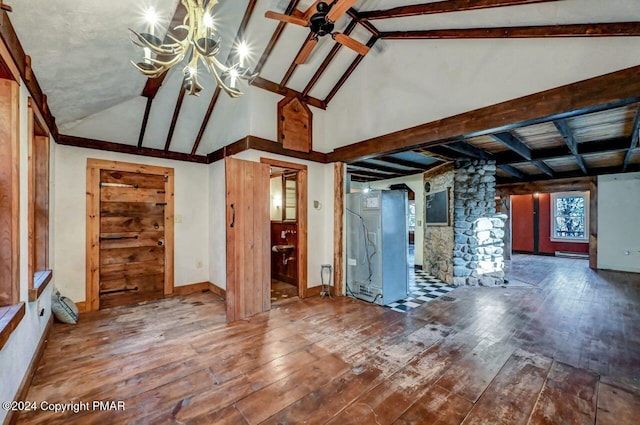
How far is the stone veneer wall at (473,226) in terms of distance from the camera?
5125 millimetres

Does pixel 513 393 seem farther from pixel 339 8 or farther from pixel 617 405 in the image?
pixel 339 8

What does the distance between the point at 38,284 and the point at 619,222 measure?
10.6m

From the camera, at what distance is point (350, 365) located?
2408mm

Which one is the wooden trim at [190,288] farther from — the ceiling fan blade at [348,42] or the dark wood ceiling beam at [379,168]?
the ceiling fan blade at [348,42]

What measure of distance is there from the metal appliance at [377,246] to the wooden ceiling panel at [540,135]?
189 cm

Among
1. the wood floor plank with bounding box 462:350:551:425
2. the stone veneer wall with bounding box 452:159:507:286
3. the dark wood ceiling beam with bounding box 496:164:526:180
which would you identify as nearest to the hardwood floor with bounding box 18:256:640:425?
the wood floor plank with bounding box 462:350:551:425

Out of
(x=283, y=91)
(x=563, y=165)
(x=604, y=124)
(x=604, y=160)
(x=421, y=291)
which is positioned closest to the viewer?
(x=604, y=124)

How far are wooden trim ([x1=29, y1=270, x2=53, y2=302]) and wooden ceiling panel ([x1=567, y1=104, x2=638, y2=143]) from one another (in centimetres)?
585

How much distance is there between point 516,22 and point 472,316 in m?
3.36

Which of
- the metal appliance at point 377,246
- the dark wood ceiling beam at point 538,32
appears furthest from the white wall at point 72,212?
the dark wood ceiling beam at point 538,32

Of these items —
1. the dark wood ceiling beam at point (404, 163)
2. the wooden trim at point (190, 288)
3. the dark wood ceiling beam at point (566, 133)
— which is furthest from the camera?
the dark wood ceiling beam at point (404, 163)

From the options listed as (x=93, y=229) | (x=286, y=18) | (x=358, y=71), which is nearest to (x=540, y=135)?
(x=358, y=71)

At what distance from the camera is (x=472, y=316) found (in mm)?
3613

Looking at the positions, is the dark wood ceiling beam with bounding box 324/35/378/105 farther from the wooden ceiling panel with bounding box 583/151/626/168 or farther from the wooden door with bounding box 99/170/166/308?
the wooden ceiling panel with bounding box 583/151/626/168
